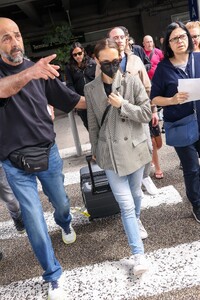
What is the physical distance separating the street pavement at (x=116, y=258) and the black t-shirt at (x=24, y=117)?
1.19m

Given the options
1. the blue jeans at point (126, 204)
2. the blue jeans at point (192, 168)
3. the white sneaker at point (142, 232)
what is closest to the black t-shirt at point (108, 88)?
the blue jeans at point (126, 204)

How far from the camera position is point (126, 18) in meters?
20.7

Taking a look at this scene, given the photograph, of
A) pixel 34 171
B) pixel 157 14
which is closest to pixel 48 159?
pixel 34 171

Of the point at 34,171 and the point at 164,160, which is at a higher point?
the point at 34,171

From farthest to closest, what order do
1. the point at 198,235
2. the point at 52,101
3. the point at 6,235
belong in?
the point at 6,235, the point at 198,235, the point at 52,101

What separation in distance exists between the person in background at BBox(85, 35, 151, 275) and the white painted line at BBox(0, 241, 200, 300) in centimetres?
14

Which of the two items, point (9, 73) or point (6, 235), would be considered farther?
point (6, 235)

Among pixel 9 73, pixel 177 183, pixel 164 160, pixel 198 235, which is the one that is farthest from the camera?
pixel 164 160

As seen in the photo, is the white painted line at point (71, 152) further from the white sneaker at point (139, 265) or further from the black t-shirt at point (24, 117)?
the white sneaker at point (139, 265)

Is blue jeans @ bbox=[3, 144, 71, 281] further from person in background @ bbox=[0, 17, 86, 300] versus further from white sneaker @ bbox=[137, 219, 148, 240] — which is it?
white sneaker @ bbox=[137, 219, 148, 240]

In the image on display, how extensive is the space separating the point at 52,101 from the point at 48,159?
0.53 meters

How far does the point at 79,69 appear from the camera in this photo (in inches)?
215

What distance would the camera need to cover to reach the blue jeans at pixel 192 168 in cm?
305

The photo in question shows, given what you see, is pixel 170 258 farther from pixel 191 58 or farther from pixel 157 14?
pixel 157 14
